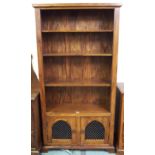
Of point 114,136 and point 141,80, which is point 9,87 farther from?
point 114,136

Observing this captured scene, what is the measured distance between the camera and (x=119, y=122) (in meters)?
2.02

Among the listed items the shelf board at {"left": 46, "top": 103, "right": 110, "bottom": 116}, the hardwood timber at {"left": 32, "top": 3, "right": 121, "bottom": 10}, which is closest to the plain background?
the hardwood timber at {"left": 32, "top": 3, "right": 121, "bottom": 10}

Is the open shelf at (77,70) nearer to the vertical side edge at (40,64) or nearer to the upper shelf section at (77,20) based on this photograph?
the vertical side edge at (40,64)

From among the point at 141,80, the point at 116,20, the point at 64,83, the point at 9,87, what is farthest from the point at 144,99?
the point at 64,83

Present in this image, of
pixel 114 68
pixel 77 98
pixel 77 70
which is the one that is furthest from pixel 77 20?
pixel 77 98

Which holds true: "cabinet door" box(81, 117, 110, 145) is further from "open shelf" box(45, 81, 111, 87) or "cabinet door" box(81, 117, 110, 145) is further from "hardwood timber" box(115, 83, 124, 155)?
"open shelf" box(45, 81, 111, 87)

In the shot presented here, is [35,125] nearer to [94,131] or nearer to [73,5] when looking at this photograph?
[94,131]

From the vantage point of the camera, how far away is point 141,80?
0.81m

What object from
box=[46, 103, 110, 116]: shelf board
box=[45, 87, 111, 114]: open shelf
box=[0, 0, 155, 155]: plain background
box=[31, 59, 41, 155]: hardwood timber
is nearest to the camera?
box=[0, 0, 155, 155]: plain background

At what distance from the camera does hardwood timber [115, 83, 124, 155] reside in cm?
193

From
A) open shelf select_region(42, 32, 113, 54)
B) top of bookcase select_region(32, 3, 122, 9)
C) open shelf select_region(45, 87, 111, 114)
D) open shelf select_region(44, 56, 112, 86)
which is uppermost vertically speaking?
top of bookcase select_region(32, 3, 122, 9)

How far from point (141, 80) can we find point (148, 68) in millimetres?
64

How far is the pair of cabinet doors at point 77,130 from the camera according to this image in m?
2.04

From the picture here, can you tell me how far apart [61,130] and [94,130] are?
0.39 metres
